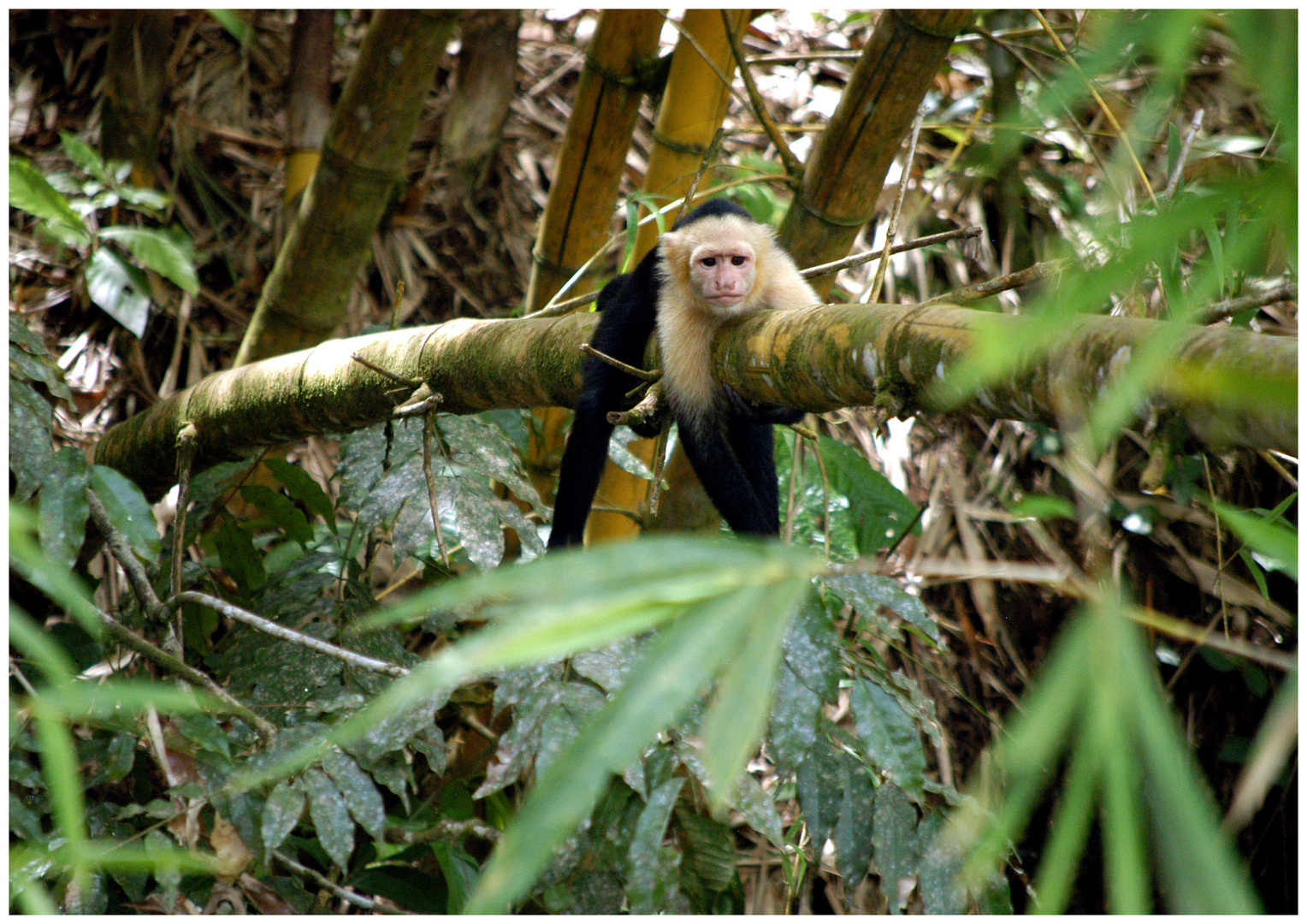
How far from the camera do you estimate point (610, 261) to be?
3.23 meters

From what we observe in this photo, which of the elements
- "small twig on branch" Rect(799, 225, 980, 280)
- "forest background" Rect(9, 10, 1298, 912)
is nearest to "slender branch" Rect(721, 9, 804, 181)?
"forest background" Rect(9, 10, 1298, 912)

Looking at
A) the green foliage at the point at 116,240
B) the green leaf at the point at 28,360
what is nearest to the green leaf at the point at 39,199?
the green foliage at the point at 116,240

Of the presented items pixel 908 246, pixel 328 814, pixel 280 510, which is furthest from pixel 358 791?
pixel 908 246

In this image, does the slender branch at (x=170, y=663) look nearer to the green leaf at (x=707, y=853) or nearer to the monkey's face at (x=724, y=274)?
the green leaf at (x=707, y=853)

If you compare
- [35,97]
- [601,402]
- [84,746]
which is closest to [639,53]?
[601,402]

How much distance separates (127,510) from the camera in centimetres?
114

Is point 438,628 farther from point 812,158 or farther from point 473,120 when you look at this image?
point 473,120

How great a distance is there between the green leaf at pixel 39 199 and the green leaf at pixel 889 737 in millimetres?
2010

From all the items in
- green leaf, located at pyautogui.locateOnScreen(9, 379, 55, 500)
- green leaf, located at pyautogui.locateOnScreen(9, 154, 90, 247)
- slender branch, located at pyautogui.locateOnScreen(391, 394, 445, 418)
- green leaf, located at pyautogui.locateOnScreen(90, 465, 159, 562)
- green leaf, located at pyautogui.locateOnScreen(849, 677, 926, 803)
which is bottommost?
green leaf, located at pyautogui.locateOnScreen(849, 677, 926, 803)

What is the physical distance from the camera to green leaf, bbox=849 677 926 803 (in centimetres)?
107

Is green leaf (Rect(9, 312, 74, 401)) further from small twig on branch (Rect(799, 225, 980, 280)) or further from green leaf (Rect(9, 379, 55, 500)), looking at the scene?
small twig on branch (Rect(799, 225, 980, 280))

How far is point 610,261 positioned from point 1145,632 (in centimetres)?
195

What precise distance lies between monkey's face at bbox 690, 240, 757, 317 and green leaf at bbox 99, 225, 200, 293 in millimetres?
1369

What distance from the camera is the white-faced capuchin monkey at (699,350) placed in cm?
162
